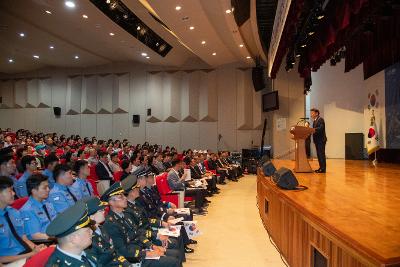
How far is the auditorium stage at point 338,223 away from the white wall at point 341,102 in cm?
833

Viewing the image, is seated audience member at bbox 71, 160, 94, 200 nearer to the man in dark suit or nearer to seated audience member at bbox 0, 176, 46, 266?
seated audience member at bbox 0, 176, 46, 266

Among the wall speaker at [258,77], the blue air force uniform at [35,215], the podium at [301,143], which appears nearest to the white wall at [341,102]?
the wall speaker at [258,77]

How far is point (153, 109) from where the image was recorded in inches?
709

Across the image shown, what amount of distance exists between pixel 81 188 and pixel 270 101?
39.4ft

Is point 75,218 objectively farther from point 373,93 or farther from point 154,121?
point 154,121

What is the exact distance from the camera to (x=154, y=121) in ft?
59.2

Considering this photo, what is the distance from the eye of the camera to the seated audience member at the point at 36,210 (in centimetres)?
339

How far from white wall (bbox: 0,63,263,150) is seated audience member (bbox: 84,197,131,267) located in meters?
14.7

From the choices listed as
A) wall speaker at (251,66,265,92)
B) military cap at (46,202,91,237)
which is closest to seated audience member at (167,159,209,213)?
military cap at (46,202,91,237)

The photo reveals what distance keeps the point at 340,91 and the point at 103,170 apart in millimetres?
10631

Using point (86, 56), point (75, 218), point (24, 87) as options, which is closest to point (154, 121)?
point (86, 56)

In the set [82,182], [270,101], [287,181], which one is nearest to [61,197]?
[82,182]

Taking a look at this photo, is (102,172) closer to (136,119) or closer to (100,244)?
(100,244)

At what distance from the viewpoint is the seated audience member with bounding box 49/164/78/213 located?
4.20 meters
